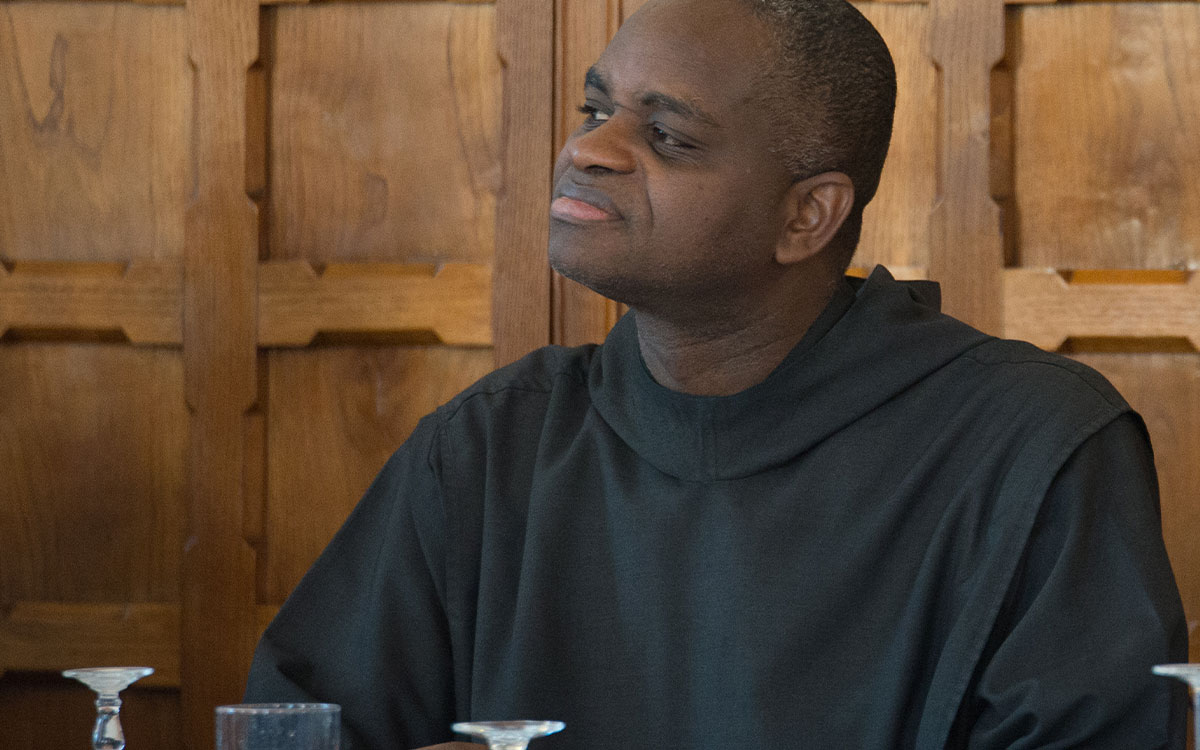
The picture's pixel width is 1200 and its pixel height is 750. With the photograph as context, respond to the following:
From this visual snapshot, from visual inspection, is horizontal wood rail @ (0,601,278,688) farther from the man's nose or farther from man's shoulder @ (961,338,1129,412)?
man's shoulder @ (961,338,1129,412)

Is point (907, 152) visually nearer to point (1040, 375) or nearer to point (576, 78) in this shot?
point (576, 78)

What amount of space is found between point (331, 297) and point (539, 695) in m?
0.76

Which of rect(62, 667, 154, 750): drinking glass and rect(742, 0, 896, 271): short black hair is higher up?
rect(742, 0, 896, 271): short black hair

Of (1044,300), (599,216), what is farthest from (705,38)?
(1044,300)

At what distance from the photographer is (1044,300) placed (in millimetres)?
1811

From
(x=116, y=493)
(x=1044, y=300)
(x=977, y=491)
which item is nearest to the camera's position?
(x=977, y=491)

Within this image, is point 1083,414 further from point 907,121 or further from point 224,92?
point 224,92

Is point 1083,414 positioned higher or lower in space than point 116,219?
lower

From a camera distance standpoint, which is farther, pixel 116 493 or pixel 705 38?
pixel 116 493

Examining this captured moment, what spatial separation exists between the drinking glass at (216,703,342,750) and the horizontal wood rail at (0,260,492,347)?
1.16 metres

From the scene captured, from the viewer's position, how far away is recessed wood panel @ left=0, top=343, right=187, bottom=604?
192cm


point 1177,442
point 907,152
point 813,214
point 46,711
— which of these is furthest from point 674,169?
point 46,711

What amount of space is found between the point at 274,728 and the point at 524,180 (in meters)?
1.22

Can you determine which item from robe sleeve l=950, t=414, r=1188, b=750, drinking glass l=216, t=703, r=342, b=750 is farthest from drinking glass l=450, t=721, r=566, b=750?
robe sleeve l=950, t=414, r=1188, b=750
